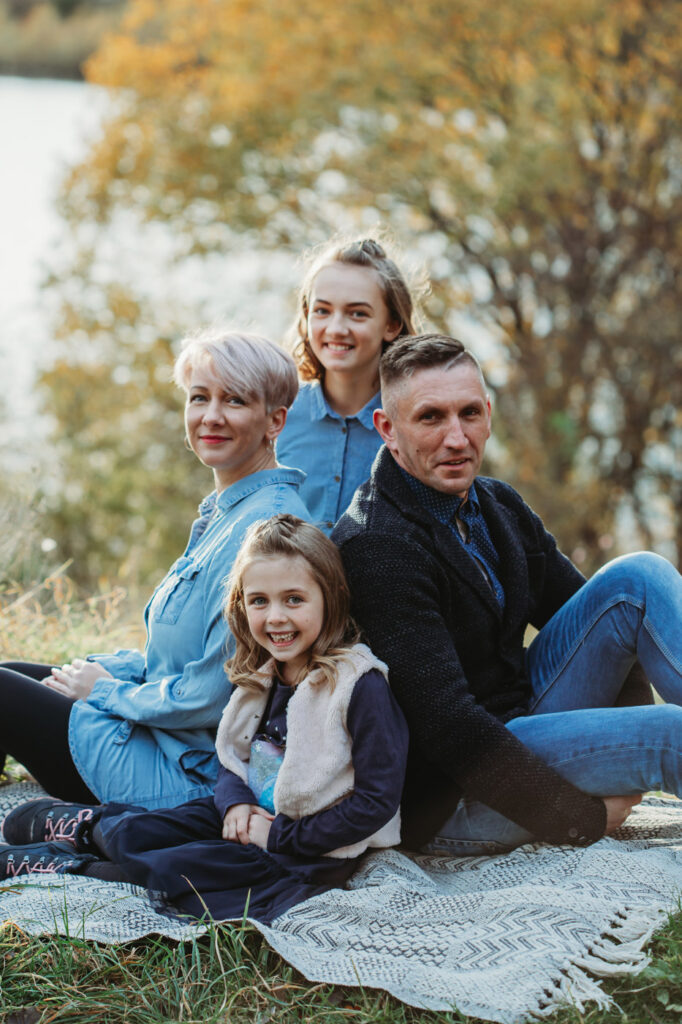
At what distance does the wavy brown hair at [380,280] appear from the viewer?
142 inches

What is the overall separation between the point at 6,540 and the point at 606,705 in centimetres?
326

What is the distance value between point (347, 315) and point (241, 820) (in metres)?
1.64

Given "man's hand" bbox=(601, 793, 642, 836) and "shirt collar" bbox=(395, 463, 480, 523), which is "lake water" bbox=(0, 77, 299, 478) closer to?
"shirt collar" bbox=(395, 463, 480, 523)

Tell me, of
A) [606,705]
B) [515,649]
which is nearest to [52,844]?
[515,649]

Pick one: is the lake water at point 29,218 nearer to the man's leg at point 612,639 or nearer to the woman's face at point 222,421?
the woman's face at point 222,421

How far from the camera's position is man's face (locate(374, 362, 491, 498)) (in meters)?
2.86

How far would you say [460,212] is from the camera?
9969 mm

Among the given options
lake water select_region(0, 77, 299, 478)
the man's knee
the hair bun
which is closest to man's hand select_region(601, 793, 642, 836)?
the man's knee

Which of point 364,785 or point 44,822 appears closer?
point 364,785

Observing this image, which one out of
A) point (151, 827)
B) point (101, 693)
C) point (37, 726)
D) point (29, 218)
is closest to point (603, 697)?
point (151, 827)

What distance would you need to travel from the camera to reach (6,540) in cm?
532

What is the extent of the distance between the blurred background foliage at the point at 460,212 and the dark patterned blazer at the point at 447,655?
6.64m

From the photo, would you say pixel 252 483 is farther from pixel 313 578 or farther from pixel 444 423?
pixel 444 423

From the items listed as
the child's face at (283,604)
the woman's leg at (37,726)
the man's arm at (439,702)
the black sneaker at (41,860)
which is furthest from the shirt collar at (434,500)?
the black sneaker at (41,860)
